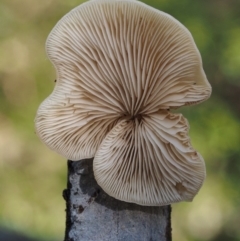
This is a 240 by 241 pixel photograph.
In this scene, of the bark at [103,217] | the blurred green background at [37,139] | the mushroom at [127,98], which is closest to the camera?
the mushroom at [127,98]

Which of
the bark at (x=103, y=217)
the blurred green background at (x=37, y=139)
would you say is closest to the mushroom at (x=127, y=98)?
the bark at (x=103, y=217)

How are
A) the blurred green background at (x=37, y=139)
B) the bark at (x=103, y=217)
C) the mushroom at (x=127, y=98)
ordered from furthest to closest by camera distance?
the blurred green background at (x=37, y=139) < the bark at (x=103, y=217) < the mushroom at (x=127, y=98)

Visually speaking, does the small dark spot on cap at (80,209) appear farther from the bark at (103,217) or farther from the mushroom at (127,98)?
the mushroom at (127,98)

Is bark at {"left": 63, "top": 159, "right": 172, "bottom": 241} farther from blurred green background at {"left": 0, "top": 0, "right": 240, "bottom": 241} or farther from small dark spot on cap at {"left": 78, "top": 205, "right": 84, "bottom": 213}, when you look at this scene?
blurred green background at {"left": 0, "top": 0, "right": 240, "bottom": 241}

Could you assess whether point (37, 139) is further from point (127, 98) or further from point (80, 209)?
point (127, 98)

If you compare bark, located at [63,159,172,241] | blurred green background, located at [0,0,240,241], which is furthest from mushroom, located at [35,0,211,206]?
blurred green background, located at [0,0,240,241]

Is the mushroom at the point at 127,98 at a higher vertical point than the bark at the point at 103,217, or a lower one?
higher
